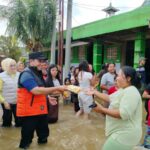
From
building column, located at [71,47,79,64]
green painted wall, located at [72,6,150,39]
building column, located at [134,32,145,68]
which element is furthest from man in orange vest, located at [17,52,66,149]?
building column, located at [71,47,79,64]

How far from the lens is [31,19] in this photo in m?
17.6

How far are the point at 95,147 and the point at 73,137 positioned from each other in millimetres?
826

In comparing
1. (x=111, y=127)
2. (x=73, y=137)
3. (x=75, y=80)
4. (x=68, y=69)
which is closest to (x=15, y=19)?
(x=68, y=69)

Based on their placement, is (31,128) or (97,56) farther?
(97,56)

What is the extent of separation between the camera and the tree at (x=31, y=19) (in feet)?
57.0

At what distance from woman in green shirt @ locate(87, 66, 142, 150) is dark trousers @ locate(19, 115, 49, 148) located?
7.14 ft

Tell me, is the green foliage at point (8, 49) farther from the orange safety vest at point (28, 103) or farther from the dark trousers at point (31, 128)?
the orange safety vest at point (28, 103)

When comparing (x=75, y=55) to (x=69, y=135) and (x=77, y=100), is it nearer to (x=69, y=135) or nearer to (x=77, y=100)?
(x=77, y=100)

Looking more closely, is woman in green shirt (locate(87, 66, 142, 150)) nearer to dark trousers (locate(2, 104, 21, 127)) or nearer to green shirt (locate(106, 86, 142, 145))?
green shirt (locate(106, 86, 142, 145))

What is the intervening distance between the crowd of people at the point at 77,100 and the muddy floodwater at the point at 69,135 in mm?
247

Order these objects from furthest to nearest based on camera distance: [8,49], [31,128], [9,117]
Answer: [8,49]
[9,117]
[31,128]

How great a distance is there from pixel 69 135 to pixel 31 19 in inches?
467

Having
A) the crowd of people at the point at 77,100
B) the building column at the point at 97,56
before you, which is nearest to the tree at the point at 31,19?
the building column at the point at 97,56

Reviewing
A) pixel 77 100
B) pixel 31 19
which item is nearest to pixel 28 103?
pixel 77 100
